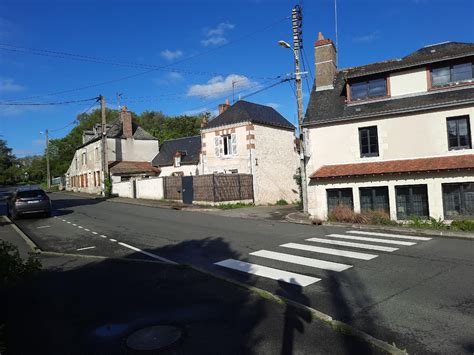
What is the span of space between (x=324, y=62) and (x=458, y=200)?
10.3m

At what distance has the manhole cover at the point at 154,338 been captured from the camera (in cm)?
435

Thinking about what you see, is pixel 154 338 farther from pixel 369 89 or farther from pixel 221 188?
pixel 221 188

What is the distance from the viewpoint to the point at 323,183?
18.8 meters

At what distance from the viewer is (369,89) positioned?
18984 millimetres

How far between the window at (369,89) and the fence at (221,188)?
10.1 metres

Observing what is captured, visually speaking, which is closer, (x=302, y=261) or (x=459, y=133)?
(x=302, y=261)

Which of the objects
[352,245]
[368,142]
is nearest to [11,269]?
[352,245]

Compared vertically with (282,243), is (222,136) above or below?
above

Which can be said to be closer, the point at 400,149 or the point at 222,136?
the point at 400,149

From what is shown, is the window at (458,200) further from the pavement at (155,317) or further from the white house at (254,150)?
the white house at (254,150)

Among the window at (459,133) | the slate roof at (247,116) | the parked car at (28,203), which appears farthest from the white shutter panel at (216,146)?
the window at (459,133)

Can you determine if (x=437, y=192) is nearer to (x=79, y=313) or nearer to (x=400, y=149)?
(x=400, y=149)

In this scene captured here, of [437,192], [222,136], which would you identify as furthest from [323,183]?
[222,136]

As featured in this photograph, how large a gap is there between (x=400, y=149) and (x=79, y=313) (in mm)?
15864
